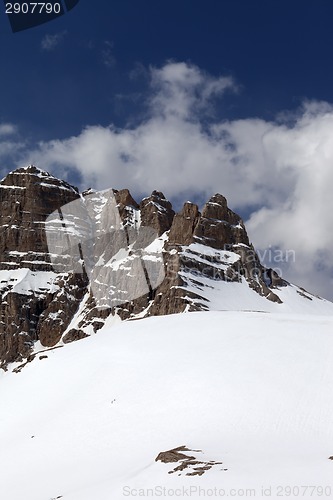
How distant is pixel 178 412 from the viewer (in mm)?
36406

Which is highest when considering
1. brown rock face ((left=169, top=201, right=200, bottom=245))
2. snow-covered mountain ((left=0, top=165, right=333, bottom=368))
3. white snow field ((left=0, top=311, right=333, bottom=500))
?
brown rock face ((left=169, top=201, right=200, bottom=245))

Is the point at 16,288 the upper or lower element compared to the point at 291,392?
upper

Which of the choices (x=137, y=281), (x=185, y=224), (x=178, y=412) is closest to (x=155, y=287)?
(x=137, y=281)

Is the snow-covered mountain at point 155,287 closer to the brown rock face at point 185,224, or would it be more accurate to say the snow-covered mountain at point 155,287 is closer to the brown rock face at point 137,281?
the brown rock face at point 137,281

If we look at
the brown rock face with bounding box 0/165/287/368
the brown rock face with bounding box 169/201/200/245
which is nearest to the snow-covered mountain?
the brown rock face with bounding box 0/165/287/368

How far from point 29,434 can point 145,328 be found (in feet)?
64.5

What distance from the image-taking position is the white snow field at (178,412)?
23.0 meters

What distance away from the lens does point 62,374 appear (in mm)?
51438

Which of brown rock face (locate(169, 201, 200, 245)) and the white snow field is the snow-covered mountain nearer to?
brown rock face (locate(169, 201, 200, 245))

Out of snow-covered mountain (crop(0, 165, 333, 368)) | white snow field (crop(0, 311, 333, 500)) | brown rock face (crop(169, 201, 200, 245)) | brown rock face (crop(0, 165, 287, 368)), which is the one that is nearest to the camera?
white snow field (crop(0, 311, 333, 500))

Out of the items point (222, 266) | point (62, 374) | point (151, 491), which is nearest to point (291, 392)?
point (151, 491)

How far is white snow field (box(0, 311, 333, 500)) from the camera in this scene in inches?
907

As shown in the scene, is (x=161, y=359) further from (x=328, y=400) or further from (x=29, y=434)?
(x=328, y=400)

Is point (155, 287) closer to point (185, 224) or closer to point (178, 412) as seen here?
point (185, 224)
